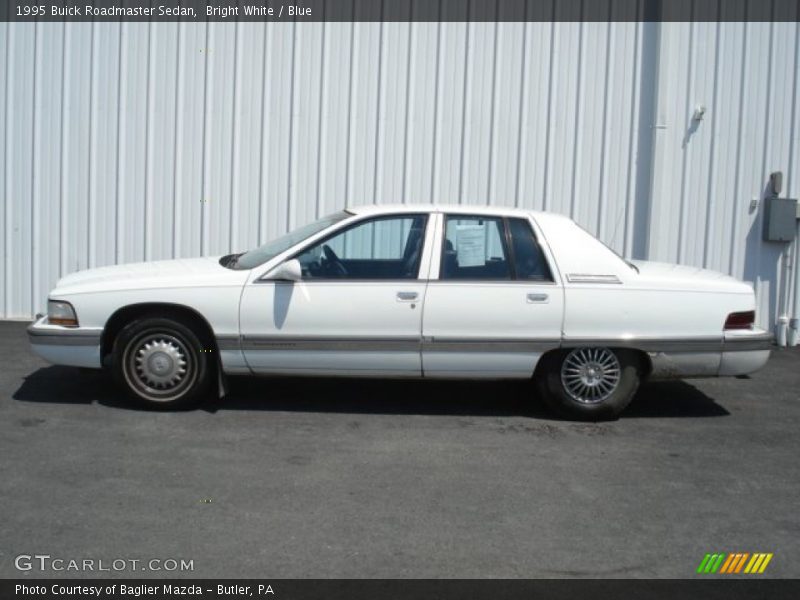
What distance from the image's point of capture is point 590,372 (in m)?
7.29

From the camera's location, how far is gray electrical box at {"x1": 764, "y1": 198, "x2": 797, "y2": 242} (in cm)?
1040

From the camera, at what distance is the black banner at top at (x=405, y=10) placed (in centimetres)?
1045

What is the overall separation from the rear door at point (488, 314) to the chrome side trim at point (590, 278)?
120 millimetres

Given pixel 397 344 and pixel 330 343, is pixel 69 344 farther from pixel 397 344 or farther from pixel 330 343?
pixel 397 344

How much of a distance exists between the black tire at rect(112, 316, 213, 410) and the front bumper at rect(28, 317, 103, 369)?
146 millimetres

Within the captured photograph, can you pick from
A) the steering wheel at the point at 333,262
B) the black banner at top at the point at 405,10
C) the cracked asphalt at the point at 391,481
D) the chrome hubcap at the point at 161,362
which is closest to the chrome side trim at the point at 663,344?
the cracked asphalt at the point at 391,481

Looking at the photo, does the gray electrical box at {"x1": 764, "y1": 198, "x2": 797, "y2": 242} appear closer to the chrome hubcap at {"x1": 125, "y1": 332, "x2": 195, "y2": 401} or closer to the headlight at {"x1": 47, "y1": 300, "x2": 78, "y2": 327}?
the chrome hubcap at {"x1": 125, "y1": 332, "x2": 195, "y2": 401}

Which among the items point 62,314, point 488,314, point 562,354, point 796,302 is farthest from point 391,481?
point 796,302

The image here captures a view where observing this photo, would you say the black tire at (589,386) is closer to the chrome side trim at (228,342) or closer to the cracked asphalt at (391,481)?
the cracked asphalt at (391,481)
